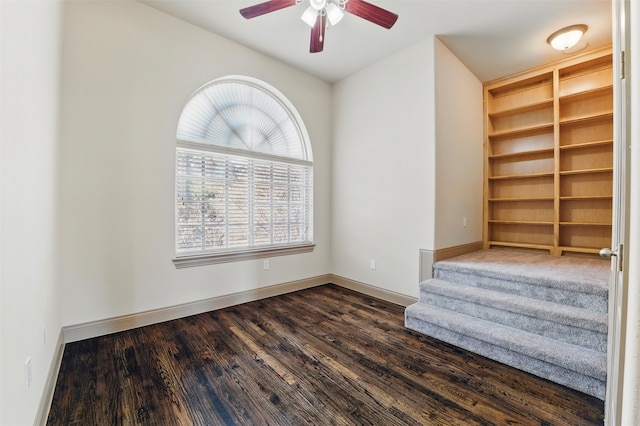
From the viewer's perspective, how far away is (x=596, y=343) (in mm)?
1883

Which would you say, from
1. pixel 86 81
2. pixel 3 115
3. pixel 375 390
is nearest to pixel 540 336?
pixel 375 390

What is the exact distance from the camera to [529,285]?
236 centimetres

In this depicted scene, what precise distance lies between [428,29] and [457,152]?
1.41 m

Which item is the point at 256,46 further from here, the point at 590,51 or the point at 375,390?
the point at 590,51

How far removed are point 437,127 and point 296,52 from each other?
192 centimetres

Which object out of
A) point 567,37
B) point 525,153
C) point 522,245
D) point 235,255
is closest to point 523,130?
point 525,153

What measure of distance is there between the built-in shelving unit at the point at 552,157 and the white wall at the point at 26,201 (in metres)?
4.60

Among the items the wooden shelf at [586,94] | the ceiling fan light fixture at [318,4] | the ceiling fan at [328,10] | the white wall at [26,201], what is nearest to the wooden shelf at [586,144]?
the wooden shelf at [586,94]

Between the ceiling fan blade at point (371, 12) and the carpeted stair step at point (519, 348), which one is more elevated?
the ceiling fan blade at point (371, 12)

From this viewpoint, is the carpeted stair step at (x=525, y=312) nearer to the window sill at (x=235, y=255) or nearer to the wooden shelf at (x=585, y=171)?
the window sill at (x=235, y=255)

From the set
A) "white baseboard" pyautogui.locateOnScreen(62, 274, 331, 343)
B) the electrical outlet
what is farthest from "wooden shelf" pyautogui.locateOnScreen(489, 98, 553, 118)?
the electrical outlet

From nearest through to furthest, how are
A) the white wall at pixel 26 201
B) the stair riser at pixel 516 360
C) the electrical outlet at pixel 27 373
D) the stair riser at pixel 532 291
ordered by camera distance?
the white wall at pixel 26 201 < the electrical outlet at pixel 27 373 < the stair riser at pixel 516 360 < the stair riser at pixel 532 291

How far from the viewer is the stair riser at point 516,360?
172cm

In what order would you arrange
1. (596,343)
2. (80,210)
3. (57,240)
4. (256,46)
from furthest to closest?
(256,46)
(80,210)
(57,240)
(596,343)
